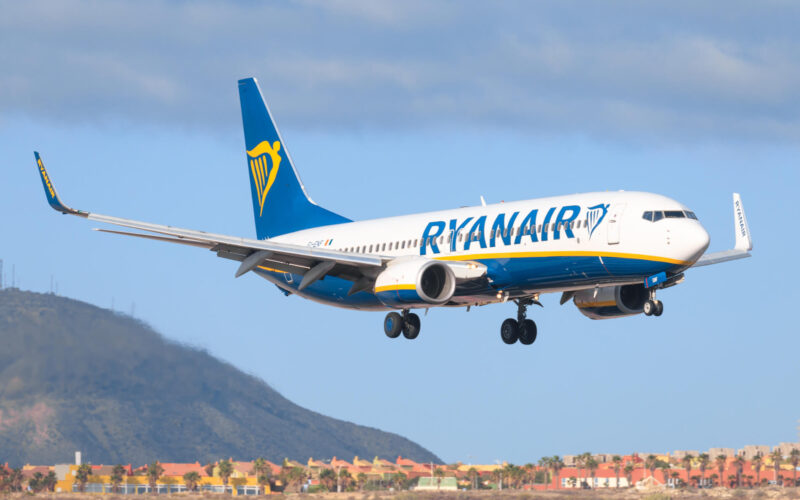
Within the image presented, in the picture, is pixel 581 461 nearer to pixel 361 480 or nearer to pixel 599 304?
pixel 361 480

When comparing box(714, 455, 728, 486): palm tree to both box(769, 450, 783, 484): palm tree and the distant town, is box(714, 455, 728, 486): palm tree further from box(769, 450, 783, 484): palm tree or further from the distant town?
box(769, 450, 783, 484): palm tree

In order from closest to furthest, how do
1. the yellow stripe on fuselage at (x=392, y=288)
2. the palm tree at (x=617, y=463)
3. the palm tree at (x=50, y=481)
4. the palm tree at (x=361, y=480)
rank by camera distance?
the yellow stripe on fuselage at (x=392, y=288) → the palm tree at (x=50, y=481) → the palm tree at (x=361, y=480) → the palm tree at (x=617, y=463)

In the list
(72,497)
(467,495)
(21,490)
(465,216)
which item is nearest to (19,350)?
(72,497)

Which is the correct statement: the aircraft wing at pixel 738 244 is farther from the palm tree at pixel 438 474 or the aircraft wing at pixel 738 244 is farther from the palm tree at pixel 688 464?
the palm tree at pixel 688 464

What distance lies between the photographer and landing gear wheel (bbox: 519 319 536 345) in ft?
193

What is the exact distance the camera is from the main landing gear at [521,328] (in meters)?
58.7

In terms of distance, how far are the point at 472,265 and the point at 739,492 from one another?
4502 inches

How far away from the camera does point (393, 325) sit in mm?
57719

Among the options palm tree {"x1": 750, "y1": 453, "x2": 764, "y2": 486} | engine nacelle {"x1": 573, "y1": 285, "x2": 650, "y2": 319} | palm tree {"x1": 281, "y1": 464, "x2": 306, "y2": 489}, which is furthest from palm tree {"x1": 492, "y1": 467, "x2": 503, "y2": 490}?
engine nacelle {"x1": 573, "y1": 285, "x2": 650, "y2": 319}

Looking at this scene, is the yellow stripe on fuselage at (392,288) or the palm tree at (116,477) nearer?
the yellow stripe on fuselage at (392,288)

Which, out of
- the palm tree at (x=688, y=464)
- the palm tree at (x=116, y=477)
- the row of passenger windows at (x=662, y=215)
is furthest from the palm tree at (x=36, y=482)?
the row of passenger windows at (x=662, y=215)

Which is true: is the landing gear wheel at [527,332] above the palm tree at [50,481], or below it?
above

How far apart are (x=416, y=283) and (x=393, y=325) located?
574 cm

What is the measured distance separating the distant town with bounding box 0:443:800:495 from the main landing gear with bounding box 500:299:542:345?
12364cm
